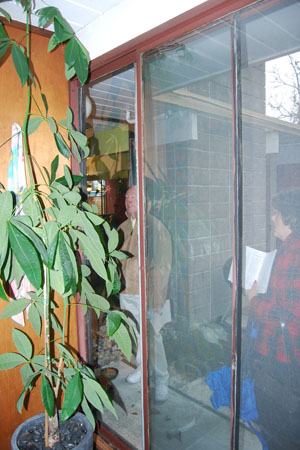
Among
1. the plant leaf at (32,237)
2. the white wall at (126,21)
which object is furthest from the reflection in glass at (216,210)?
the plant leaf at (32,237)

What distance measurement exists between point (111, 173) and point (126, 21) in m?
0.85

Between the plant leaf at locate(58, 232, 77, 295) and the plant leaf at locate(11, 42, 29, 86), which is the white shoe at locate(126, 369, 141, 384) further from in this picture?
the plant leaf at locate(11, 42, 29, 86)

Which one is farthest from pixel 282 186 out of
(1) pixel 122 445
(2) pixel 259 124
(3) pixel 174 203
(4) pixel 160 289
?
(1) pixel 122 445

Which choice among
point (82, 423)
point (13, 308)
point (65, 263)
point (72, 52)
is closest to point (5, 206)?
point (65, 263)

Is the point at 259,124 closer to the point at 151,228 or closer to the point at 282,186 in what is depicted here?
the point at 282,186

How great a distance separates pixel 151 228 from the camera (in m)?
1.51

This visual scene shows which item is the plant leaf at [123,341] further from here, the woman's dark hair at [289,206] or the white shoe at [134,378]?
the white shoe at [134,378]

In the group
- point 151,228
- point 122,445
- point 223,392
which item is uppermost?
point 151,228

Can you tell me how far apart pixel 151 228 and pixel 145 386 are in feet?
2.38

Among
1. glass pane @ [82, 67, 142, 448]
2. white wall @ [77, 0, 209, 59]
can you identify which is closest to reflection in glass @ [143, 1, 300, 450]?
white wall @ [77, 0, 209, 59]

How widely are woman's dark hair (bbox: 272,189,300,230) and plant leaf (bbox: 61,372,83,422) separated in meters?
0.86

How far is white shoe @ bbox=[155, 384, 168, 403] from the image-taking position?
1.51m

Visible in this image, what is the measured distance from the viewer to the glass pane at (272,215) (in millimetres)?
990

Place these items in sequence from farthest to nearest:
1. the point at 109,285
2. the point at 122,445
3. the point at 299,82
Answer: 1. the point at 122,445
2. the point at 109,285
3. the point at 299,82
